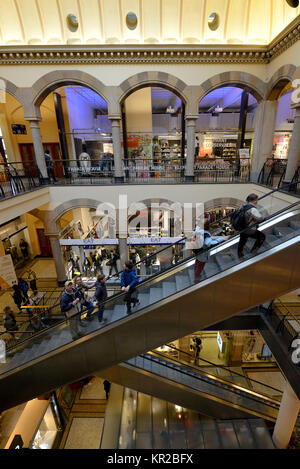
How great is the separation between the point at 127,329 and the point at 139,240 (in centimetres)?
582

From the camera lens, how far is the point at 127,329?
5.31 m

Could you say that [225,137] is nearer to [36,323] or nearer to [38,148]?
[38,148]

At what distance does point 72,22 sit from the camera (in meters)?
9.22

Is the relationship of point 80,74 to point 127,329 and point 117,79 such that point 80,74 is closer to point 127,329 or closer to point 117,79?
point 117,79

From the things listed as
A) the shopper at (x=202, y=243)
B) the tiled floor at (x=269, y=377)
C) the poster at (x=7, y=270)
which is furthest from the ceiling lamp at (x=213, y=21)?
the tiled floor at (x=269, y=377)

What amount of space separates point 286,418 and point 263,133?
1027 cm

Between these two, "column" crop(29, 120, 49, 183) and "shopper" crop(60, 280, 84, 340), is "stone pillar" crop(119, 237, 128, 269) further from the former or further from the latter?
"shopper" crop(60, 280, 84, 340)

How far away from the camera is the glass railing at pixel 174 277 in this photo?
4816 millimetres

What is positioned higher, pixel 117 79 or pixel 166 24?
pixel 166 24

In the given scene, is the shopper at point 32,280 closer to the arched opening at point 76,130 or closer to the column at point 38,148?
the column at point 38,148

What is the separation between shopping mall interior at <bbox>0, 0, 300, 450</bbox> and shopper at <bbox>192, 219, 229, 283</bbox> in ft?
0.10

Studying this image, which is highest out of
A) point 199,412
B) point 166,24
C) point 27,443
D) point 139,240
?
point 166,24

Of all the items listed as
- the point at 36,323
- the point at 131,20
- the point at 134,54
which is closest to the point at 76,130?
the point at 134,54
